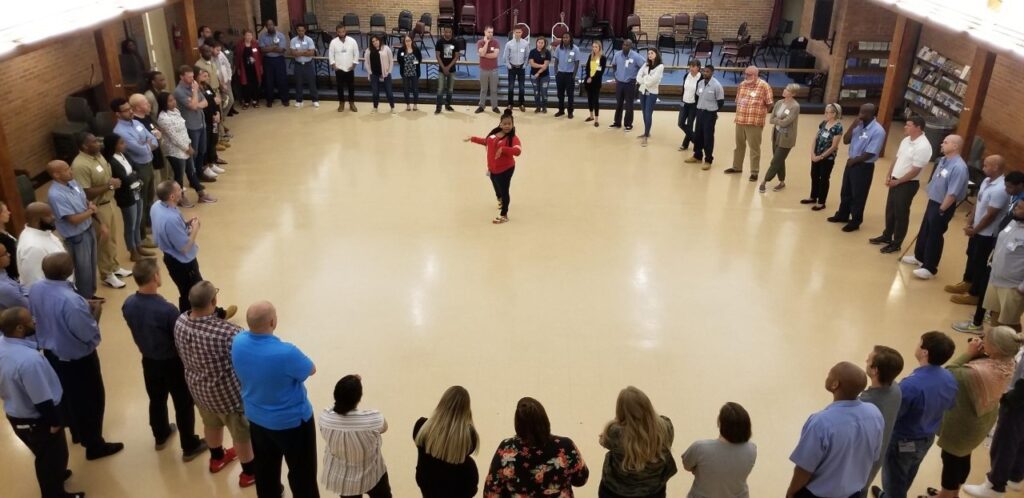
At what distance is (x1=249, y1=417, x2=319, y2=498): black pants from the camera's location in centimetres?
379

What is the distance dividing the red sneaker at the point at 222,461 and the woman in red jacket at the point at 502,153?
155 inches

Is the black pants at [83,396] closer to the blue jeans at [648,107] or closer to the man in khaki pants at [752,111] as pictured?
the man in khaki pants at [752,111]

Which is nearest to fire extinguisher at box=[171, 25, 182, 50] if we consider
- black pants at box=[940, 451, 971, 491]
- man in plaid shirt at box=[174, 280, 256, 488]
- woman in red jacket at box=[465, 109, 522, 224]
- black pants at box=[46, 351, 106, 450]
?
woman in red jacket at box=[465, 109, 522, 224]

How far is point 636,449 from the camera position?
3.18 metres

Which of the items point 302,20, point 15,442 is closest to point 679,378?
point 15,442

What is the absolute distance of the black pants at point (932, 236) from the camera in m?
6.76

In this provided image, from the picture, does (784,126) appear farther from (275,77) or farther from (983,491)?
(275,77)

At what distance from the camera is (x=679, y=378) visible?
5445mm

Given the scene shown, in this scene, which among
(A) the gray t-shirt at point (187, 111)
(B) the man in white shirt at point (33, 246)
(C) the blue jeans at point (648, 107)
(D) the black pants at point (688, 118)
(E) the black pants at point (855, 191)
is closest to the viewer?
(B) the man in white shirt at point (33, 246)

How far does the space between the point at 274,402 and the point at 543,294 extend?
3.26 meters

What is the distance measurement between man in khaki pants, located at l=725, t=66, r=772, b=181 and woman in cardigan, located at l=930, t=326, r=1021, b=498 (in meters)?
5.48

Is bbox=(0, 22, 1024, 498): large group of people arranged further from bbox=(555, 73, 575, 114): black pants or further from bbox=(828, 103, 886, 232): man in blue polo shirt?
bbox=(555, 73, 575, 114): black pants

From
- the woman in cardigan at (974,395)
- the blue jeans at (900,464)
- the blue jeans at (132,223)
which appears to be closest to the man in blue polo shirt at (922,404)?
the blue jeans at (900,464)

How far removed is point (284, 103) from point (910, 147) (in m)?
9.34
